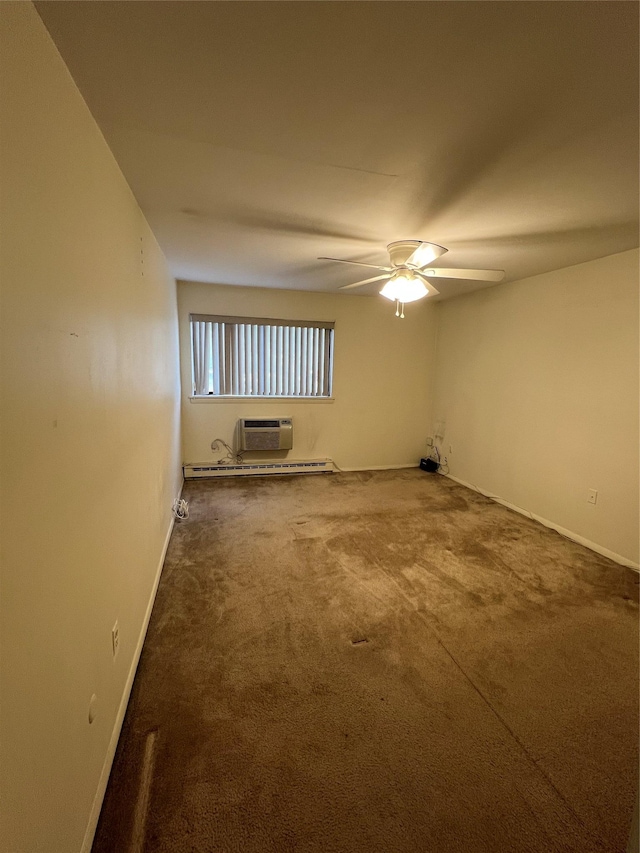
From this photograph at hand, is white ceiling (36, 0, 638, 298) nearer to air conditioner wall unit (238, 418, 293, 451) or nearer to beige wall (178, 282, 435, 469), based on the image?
beige wall (178, 282, 435, 469)

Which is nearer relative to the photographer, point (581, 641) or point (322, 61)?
point (322, 61)

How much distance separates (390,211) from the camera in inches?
77.1

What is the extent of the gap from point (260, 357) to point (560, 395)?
3234mm

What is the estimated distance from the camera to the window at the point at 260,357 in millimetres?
4293

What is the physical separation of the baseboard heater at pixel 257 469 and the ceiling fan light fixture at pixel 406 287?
272cm

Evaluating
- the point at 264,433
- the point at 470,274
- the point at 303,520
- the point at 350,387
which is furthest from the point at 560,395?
the point at 264,433

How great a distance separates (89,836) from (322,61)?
2321mm

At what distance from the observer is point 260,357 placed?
448cm

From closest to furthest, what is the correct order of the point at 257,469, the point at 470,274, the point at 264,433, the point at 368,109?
the point at 368,109, the point at 470,274, the point at 264,433, the point at 257,469

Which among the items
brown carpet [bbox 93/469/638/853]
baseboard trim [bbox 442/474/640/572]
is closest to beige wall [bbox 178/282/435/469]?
baseboard trim [bbox 442/474/640/572]

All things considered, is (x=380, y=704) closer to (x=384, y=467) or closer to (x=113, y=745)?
(x=113, y=745)

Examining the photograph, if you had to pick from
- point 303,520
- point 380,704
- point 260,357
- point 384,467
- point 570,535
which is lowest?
point 380,704

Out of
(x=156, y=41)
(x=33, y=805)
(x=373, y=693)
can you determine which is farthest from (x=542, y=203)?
(x=33, y=805)

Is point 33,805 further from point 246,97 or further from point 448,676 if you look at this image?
point 246,97
